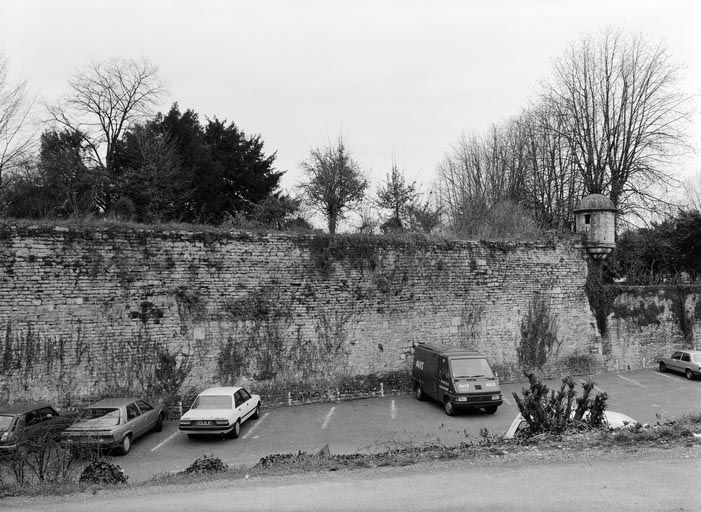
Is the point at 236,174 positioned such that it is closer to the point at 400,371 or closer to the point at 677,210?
the point at 400,371

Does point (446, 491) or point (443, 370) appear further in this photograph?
point (443, 370)

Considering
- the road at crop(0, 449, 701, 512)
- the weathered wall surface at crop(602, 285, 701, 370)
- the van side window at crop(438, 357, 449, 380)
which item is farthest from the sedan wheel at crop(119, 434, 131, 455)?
the weathered wall surface at crop(602, 285, 701, 370)

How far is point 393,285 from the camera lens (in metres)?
16.7

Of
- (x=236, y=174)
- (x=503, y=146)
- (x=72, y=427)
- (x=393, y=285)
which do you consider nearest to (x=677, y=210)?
(x=503, y=146)

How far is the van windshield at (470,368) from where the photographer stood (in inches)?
552

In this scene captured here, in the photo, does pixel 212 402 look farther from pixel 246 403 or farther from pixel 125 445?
pixel 125 445

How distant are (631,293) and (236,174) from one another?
2066 centimetres

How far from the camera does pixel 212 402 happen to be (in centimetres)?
1241

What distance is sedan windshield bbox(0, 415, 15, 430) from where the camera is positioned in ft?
33.5

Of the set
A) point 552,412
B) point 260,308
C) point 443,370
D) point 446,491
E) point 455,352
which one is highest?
point 260,308

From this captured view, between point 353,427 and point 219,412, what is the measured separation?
133 inches

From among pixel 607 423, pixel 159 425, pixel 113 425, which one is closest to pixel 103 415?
pixel 113 425

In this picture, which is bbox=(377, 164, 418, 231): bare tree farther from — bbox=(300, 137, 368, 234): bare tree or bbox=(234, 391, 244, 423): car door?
bbox=(234, 391, 244, 423): car door

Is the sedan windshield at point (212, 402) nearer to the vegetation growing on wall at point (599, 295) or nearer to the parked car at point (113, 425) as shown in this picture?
the parked car at point (113, 425)
